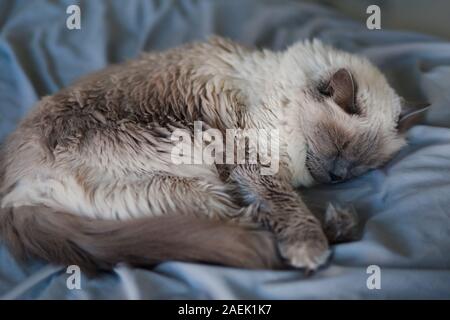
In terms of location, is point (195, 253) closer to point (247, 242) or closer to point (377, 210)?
point (247, 242)

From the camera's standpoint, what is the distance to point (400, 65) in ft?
6.94

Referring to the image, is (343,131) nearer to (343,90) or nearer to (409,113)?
(343,90)

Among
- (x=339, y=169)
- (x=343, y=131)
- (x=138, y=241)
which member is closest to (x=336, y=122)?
(x=343, y=131)

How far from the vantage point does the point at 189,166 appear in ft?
5.02

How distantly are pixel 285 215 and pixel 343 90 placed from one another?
1.48 ft

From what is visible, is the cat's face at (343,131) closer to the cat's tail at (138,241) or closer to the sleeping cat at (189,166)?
the sleeping cat at (189,166)

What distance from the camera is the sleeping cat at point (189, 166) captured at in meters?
1.32

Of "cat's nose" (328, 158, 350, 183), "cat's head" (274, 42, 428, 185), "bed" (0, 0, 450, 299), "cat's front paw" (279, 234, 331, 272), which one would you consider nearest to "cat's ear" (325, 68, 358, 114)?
"cat's head" (274, 42, 428, 185)

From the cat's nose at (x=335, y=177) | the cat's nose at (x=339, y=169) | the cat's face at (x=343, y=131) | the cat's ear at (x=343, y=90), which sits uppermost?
the cat's ear at (x=343, y=90)

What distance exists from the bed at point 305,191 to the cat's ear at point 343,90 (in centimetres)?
27

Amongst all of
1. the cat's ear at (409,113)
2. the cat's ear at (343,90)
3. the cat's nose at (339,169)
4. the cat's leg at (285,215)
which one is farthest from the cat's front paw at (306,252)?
the cat's ear at (409,113)

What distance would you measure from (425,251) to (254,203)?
500 mm

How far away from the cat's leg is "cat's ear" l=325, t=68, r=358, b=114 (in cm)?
31

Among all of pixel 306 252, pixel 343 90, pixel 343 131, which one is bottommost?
pixel 306 252
